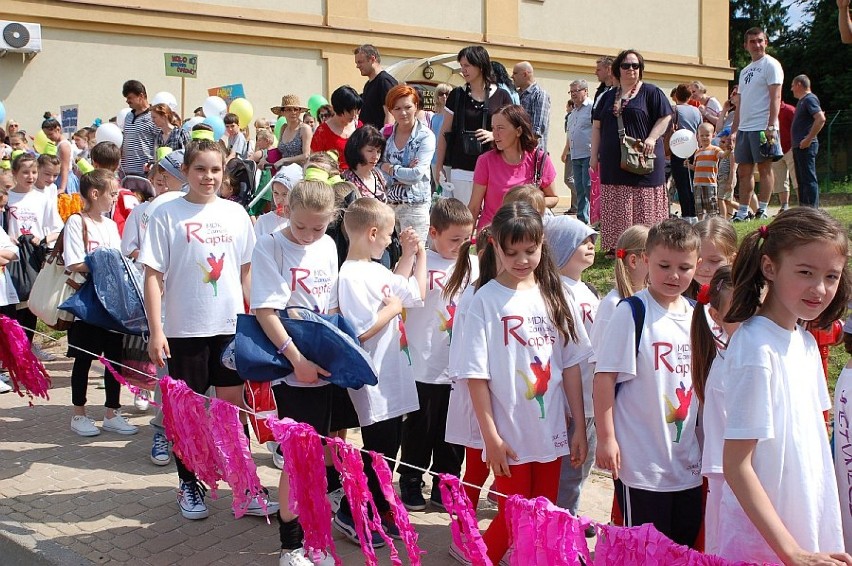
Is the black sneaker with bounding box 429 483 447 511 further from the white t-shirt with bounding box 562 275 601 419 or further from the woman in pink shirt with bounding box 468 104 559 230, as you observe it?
the woman in pink shirt with bounding box 468 104 559 230

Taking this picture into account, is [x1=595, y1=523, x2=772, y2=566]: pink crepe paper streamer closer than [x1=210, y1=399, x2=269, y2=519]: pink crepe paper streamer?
Yes

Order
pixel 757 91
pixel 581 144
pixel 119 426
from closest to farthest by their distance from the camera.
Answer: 1. pixel 119 426
2. pixel 757 91
3. pixel 581 144

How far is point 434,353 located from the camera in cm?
501

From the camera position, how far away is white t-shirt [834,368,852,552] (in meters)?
3.04

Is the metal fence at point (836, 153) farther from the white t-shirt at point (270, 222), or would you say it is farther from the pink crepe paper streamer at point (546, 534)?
the pink crepe paper streamer at point (546, 534)

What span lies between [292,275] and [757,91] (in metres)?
7.42

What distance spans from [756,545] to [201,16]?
64.3 feet

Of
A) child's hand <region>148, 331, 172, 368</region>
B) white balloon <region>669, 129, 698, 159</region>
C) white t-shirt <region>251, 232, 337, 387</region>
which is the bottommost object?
child's hand <region>148, 331, 172, 368</region>

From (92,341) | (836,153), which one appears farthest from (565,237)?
(836,153)

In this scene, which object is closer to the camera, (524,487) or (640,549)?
(640,549)

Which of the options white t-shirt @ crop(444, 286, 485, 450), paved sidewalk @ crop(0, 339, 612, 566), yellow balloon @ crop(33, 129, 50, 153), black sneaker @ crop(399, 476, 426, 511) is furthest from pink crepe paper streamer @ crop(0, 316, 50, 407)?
yellow balloon @ crop(33, 129, 50, 153)

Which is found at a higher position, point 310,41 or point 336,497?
point 310,41

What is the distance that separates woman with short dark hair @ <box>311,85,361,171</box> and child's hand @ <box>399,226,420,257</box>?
3.31 metres

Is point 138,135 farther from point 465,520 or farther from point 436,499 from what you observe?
point 465,520
